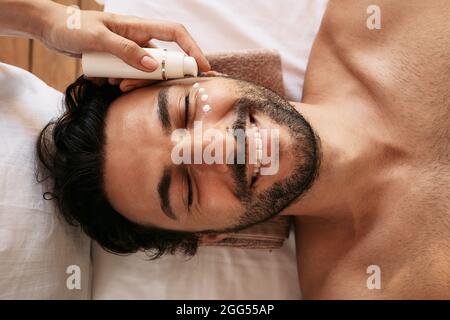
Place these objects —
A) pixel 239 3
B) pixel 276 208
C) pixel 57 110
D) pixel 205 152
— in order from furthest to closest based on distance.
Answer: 1. pixel 239 3
2. pixel 57 110
3. pixel 276 208
4. pixel 205 152

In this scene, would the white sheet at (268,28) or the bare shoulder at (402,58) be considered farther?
the white sheet at (268,28)

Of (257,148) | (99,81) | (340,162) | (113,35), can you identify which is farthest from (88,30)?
(340,162)

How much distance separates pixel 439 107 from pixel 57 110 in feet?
3.33

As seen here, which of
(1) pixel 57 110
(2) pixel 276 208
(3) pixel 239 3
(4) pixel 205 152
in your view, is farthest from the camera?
(3) pixel 239 3

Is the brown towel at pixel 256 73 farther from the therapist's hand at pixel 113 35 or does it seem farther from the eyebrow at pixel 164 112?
the eyebrow at pixel 164 112

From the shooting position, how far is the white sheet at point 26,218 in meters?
0.99

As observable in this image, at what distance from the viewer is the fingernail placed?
0.91 metres

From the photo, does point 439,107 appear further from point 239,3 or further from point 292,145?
point 239,3

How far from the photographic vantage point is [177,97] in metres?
0.97

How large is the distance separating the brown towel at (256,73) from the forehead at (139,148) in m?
0.27

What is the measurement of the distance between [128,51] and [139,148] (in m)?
0.21

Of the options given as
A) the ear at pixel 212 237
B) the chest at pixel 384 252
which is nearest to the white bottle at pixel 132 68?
the ear at pixel 212 237

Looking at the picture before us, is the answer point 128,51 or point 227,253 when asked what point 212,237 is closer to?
point 227,253

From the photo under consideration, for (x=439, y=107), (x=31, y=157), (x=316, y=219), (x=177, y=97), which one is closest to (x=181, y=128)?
(x=177, y=97)
